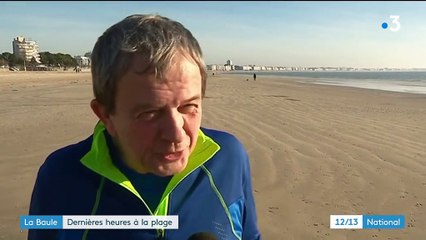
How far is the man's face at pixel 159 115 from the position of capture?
4.29ft

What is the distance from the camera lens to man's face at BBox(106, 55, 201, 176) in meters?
1.31

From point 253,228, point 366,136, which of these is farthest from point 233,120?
point 253,228

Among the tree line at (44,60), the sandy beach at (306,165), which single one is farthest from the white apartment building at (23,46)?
the sandy beach at (306,165)

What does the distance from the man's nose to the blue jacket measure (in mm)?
264

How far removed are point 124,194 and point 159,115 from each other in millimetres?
411

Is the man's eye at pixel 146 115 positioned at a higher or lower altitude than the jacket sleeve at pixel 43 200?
higher

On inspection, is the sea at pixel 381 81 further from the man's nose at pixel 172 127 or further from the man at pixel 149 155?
the man's nose at pixel 172 127

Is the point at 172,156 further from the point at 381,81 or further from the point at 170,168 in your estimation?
the point at 381,81

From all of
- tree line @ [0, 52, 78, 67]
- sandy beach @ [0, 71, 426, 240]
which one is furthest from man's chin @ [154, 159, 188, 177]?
tree line @ [0, 52, 78, 67]

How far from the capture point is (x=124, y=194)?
4.94 ft

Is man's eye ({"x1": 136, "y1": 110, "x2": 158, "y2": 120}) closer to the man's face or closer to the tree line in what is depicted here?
the man's face

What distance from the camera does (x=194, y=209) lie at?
157 centimetres

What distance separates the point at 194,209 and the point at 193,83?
559 mm

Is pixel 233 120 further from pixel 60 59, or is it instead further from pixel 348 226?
pixel 60 59
